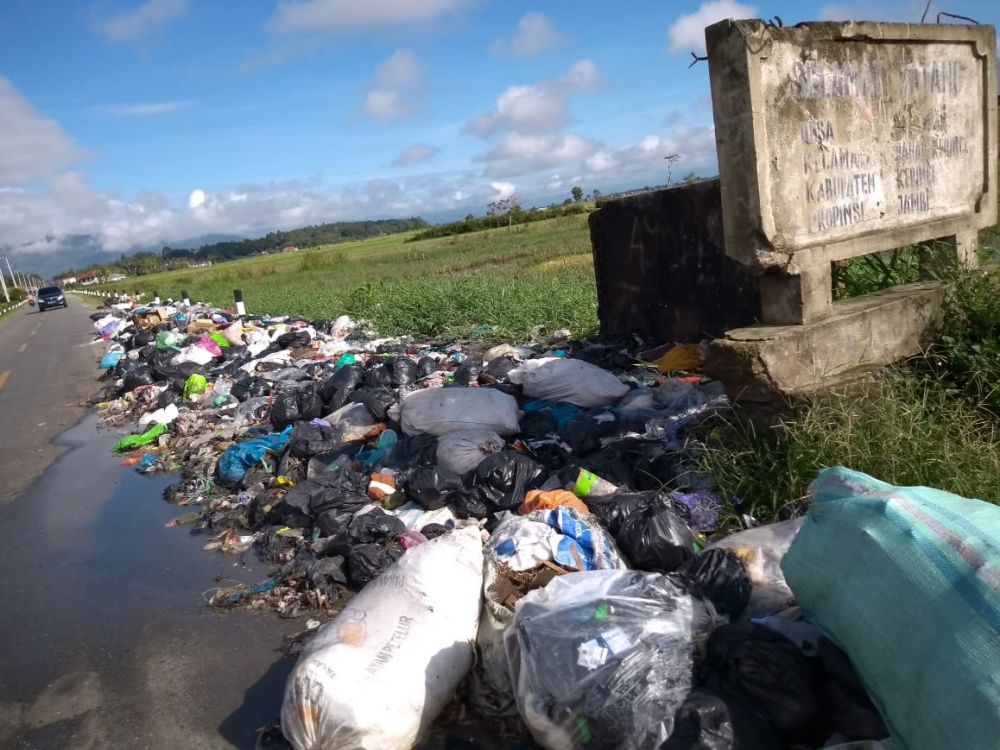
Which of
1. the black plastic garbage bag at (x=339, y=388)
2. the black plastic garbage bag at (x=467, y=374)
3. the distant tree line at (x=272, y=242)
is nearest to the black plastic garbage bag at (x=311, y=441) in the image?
the black plastic garbage bag at (x=339, y=388)

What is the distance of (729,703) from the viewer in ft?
6.86

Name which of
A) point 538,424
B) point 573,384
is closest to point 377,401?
point 538,424

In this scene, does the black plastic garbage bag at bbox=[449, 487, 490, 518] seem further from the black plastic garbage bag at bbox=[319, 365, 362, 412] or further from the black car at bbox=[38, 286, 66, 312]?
the black car at bbox=[38, 286, 66, 312]

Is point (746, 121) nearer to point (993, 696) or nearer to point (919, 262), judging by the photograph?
point (919, 262)

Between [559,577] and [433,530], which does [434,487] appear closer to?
[433,530]

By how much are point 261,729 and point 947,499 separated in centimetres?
246

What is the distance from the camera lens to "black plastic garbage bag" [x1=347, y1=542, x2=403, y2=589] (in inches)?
148

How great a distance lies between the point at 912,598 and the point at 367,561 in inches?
101

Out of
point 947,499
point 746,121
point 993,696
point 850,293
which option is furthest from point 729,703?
point 850,293

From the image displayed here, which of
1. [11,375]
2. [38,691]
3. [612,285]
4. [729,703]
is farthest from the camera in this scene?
[11,375]

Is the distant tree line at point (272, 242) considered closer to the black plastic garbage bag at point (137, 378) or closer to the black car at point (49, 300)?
the black car at point (49, 300)

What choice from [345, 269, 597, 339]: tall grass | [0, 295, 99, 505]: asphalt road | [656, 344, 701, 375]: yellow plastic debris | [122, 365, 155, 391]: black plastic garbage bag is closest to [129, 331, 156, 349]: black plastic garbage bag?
[0, 295, 99, 505]: asphalt road

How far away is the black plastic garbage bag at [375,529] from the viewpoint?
4074mm

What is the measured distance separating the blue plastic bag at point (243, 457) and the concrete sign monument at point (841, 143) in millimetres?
3834
